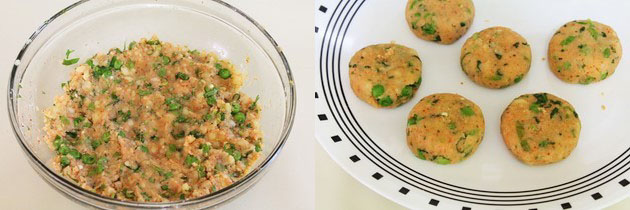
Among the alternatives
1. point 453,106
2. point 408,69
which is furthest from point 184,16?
point 453,106

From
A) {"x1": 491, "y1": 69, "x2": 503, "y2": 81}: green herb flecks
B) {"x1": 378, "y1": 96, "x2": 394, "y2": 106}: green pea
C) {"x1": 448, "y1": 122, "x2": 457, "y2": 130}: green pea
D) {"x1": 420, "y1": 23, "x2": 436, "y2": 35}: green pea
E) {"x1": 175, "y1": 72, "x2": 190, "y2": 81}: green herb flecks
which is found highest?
{"x1": 420, "y1": 23, "x2": 436, "y2": 35}: green pea

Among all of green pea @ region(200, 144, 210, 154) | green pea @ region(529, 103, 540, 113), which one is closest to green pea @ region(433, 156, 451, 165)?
green pea @ region(529, 103, 540, 113)

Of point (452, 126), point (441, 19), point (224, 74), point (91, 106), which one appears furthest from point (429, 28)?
point (91, 106)

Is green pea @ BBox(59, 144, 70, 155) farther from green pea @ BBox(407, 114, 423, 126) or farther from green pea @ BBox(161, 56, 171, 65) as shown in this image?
green pea @ BBox(407, 114, 423, 126)

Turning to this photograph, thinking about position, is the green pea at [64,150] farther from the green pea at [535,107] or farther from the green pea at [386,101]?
the green pea at [535,107]

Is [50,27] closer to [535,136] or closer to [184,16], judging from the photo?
[184,16]
